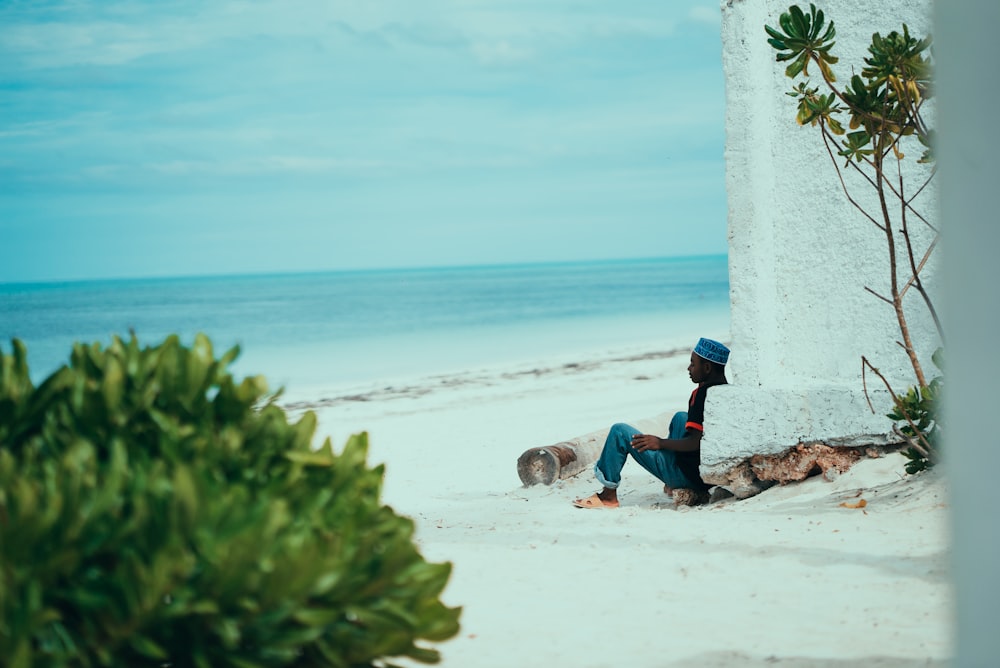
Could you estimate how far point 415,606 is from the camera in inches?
103

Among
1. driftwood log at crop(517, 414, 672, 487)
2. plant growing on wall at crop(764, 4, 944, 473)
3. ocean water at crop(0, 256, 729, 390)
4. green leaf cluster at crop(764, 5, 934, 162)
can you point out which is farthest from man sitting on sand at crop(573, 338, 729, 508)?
ocean water at crop(0, 256, 729, 390)

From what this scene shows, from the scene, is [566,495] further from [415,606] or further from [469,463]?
[415,606]

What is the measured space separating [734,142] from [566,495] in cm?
299

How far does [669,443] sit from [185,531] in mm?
4743

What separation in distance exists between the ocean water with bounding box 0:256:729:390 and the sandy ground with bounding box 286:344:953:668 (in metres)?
6.39

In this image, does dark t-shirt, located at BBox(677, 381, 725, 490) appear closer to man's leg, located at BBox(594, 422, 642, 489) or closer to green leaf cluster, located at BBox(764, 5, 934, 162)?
man's leg, located at BBox(594, 422, 642, 489)

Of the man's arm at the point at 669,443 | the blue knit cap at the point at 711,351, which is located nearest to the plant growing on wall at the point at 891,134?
the blue knit cap at the point at 711,351

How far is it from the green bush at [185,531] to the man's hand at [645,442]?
3909 mm

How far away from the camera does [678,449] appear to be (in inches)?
258

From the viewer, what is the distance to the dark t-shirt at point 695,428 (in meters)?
6.57

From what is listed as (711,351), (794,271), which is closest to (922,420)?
(794,271)

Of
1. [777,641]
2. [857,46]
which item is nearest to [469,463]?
[857,46]

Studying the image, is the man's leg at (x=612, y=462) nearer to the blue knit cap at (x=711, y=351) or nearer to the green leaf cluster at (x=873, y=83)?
the blue knit cap at (x=711, y=351)

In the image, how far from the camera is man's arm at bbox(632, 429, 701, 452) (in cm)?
652
